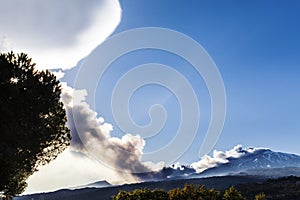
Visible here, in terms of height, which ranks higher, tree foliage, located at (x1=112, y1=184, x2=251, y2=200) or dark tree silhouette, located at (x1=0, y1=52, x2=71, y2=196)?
dark tree silhouette, located at (x1=0, y1=52, x2=71, y2=196)

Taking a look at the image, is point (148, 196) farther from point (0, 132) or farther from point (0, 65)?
point (0, 65)

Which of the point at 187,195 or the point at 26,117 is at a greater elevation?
the point at 26,117

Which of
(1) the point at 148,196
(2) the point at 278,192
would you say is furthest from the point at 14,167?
(2) the point at 278,192

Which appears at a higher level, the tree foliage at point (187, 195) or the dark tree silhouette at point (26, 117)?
the dark tree silhouette at point (26, 117)

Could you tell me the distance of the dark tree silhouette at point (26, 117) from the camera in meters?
28.4

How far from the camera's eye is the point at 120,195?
91.7 feet

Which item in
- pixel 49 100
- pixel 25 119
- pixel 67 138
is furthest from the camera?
pixel 67 138

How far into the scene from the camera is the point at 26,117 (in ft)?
97.5

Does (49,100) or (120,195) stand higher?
(49,100)

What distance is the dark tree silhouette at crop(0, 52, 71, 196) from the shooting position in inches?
1120

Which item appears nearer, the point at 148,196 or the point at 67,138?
the point at 148,196

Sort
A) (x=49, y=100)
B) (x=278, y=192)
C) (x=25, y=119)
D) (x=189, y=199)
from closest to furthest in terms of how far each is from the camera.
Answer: (x=189, y=199)
(x=25, y=119)
(x=49, y=100)
(x=278, y=192)

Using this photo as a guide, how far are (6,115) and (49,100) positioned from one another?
403 cm

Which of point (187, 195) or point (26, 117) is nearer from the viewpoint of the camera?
point (187, 195)
